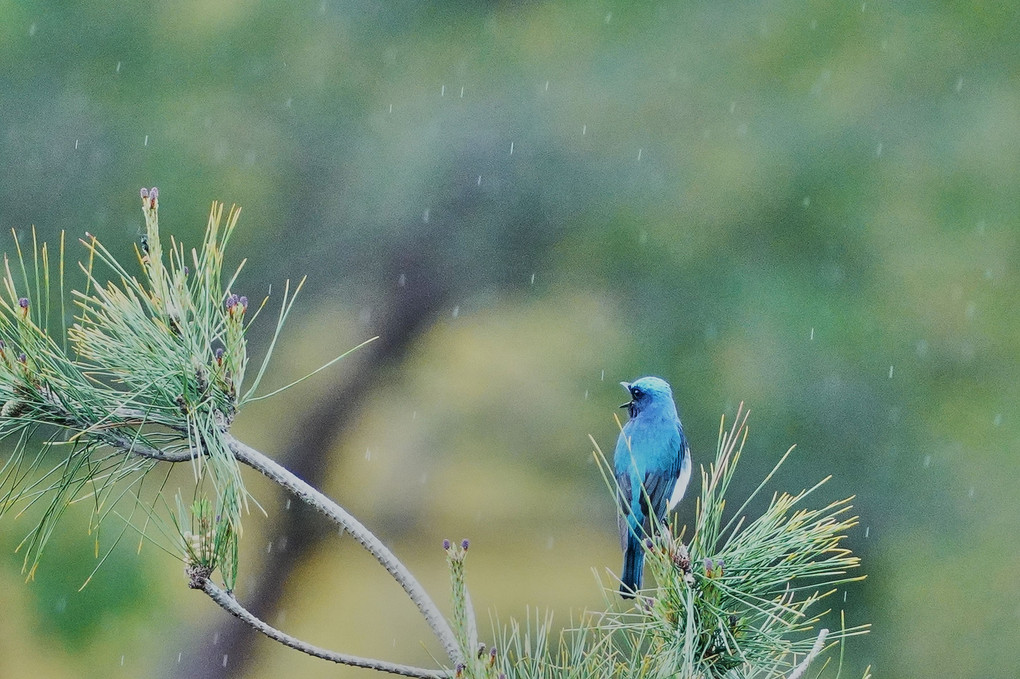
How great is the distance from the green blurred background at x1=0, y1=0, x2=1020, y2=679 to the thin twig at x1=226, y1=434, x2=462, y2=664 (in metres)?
2.08

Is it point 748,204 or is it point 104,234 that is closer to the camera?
point 104,234

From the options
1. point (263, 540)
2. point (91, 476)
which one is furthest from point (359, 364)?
point (91, 476)

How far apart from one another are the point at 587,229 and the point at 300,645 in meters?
2.48

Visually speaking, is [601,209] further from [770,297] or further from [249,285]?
[249,285]

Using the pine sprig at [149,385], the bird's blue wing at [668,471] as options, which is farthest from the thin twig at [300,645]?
the bird's blue wing at [668,471]

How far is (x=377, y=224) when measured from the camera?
3.15 metres

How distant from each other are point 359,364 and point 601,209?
2.91ft

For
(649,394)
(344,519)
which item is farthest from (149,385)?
(649,394)

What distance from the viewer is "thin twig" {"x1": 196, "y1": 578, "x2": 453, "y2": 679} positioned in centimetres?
82

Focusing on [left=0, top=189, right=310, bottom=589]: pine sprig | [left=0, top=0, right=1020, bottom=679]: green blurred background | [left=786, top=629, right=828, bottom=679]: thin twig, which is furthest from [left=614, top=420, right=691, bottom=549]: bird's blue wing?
[left=0, top=0, right=1020, bottom=679]: green blurred background

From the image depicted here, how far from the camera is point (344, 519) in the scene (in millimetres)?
817

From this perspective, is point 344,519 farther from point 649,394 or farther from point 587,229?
point 587,229

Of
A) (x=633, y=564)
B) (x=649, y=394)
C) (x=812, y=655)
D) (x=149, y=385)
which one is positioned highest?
(x=149, y=385)

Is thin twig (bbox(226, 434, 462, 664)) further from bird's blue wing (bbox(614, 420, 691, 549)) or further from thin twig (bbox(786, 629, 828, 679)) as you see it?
bird's blue wing (bbox(614, 420, 691, 549))
